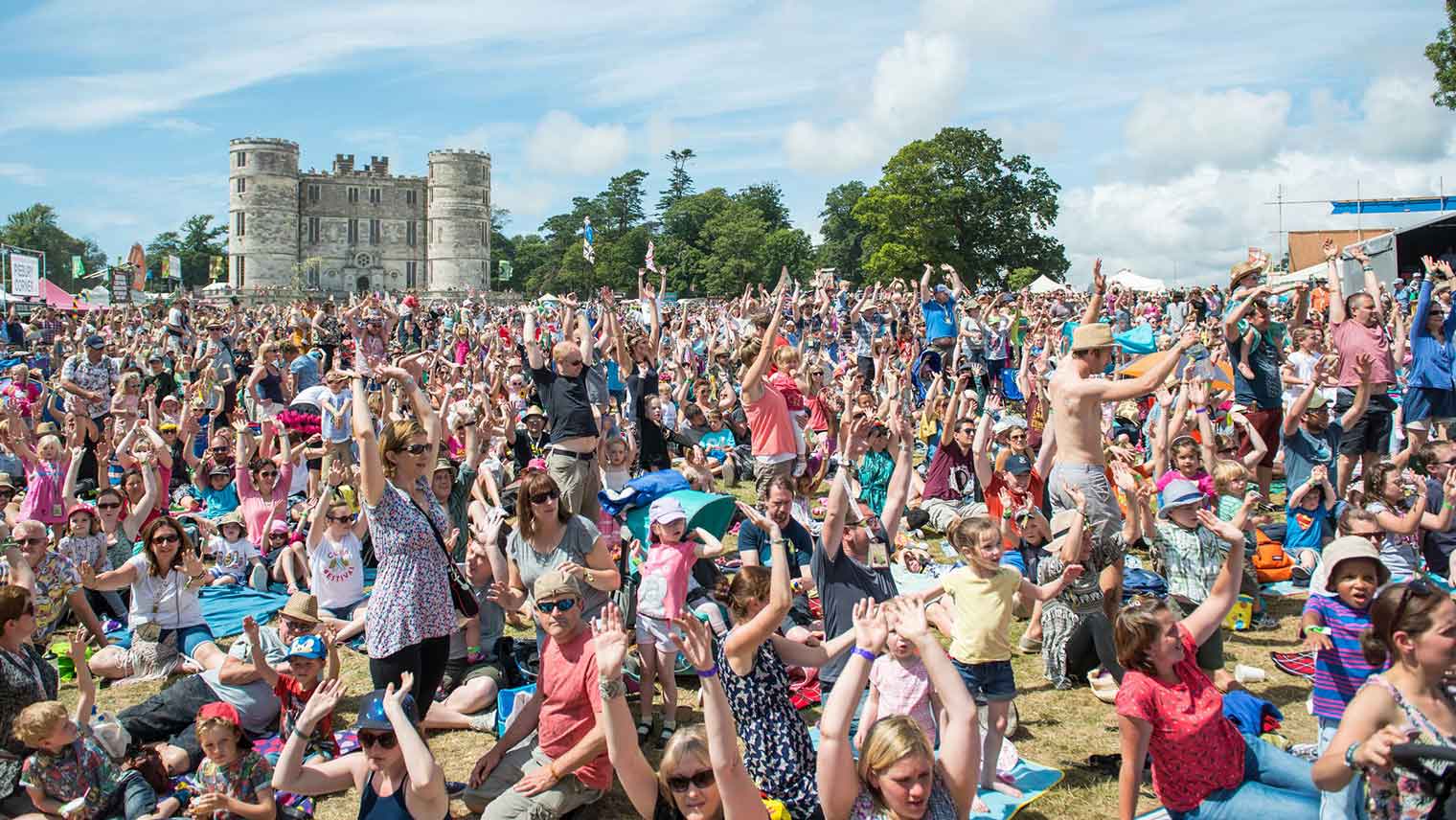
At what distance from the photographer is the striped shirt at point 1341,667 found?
413 cm

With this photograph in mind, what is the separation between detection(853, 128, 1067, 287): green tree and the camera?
183 ft

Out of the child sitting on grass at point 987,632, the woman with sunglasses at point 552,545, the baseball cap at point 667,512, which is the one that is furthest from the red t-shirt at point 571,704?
the child sitting on grass at point 987,632

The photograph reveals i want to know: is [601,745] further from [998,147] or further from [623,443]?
[998,147]

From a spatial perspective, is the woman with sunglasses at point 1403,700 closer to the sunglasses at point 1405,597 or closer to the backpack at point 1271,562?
the sunglasses at point 1405,597

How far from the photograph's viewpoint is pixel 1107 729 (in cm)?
523

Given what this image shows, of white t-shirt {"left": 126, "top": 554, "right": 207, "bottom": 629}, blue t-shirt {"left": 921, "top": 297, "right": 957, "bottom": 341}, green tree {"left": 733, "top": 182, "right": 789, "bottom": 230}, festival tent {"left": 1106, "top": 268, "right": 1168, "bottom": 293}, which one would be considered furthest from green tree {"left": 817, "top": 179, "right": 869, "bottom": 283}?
white t-shirt {"left": 126, "top": 554, "right": 207, "bottom": 629}

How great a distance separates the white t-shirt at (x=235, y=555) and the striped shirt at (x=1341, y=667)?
25.5ft

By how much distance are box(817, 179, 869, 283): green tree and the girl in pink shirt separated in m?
74.6

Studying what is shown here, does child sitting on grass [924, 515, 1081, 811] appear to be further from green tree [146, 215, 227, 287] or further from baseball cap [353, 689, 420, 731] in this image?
green tree [146, 215, 227, 287]

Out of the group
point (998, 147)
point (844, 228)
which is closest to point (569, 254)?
point (844, 228)

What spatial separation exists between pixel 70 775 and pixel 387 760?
1.48 m

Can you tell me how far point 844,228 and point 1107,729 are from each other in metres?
90.3

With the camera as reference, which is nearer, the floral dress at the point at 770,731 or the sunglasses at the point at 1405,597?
the sunglasses at the point at 1405,597

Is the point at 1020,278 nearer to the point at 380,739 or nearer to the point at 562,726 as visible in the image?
the point at 562,726
